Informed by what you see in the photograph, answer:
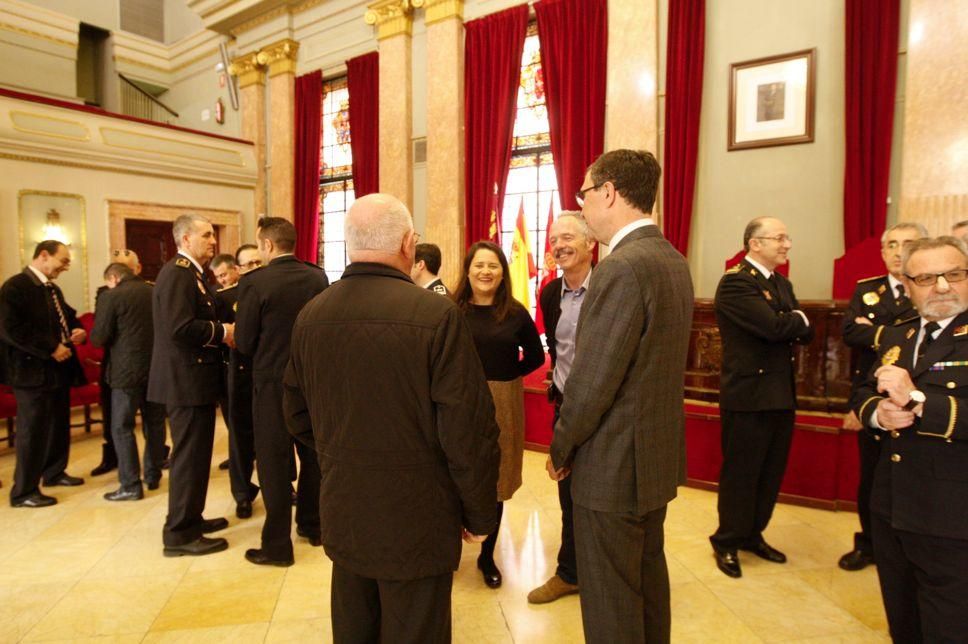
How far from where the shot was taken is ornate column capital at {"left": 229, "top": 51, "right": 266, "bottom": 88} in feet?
31.5

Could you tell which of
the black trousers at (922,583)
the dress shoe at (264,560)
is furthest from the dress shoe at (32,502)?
the black trousers at (922,583)

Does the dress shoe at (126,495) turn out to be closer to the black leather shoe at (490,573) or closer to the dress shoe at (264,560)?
the dress shoe at (264,560)

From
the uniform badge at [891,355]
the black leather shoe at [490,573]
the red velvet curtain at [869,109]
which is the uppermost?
the red velvet curtain at [869,109]

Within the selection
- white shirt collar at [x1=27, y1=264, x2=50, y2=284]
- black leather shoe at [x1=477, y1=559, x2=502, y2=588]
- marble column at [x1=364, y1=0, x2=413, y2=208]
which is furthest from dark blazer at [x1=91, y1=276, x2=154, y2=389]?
marble column at [x1=364, y1=0, x2=413, y2=208]

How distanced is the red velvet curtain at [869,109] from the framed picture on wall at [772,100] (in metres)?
0.33

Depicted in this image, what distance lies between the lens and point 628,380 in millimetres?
1593

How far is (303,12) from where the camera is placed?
29.6ft

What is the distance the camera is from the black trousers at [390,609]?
→ 4.92 ft

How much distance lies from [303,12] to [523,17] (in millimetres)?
4368

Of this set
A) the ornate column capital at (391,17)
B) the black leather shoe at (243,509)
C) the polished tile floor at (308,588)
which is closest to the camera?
the polished tile floor at (308,588)

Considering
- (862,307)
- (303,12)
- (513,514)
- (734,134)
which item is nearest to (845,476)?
(862,307)

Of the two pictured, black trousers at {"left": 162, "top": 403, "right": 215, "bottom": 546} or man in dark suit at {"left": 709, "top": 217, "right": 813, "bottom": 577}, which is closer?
man in dark suit at {"left": 709, "top": 217, "right": 813, "bottom": 577}

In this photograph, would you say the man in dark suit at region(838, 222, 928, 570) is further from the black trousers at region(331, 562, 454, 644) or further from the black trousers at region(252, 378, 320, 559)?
the black trousers at region(252, 378, 320, 559)

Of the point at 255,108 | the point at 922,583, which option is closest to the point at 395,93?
the point at 255,108
